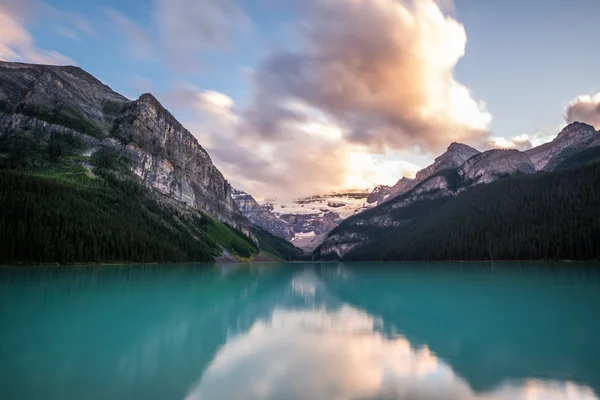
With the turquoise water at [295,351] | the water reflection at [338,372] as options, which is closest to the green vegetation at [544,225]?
the turquoise water at [295,351]

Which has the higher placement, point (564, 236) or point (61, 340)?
point (564, 236)

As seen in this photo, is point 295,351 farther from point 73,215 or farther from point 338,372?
point 73,215

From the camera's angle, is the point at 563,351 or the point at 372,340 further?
the point at 372,340

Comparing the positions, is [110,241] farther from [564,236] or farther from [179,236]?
[564,236]

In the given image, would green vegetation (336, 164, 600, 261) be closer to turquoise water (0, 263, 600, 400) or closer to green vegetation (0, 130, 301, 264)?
turquoise water (0, 263, 600, 400)

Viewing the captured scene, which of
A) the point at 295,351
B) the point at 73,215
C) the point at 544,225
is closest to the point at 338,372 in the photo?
the point at 295,351

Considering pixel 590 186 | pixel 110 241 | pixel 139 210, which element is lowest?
pixel 110 241

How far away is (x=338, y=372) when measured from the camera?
16828 mm

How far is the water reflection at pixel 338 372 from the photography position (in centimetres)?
1375

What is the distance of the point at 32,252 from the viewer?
92.5m

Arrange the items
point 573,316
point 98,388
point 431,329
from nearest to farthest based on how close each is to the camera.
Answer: point 98,388, point 431,329, point 573,316

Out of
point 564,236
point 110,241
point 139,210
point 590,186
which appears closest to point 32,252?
point 110,241

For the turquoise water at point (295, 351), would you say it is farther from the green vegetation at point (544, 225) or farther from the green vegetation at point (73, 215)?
the green vegetation at point (544, 225)

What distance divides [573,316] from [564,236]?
126585 millimetres
